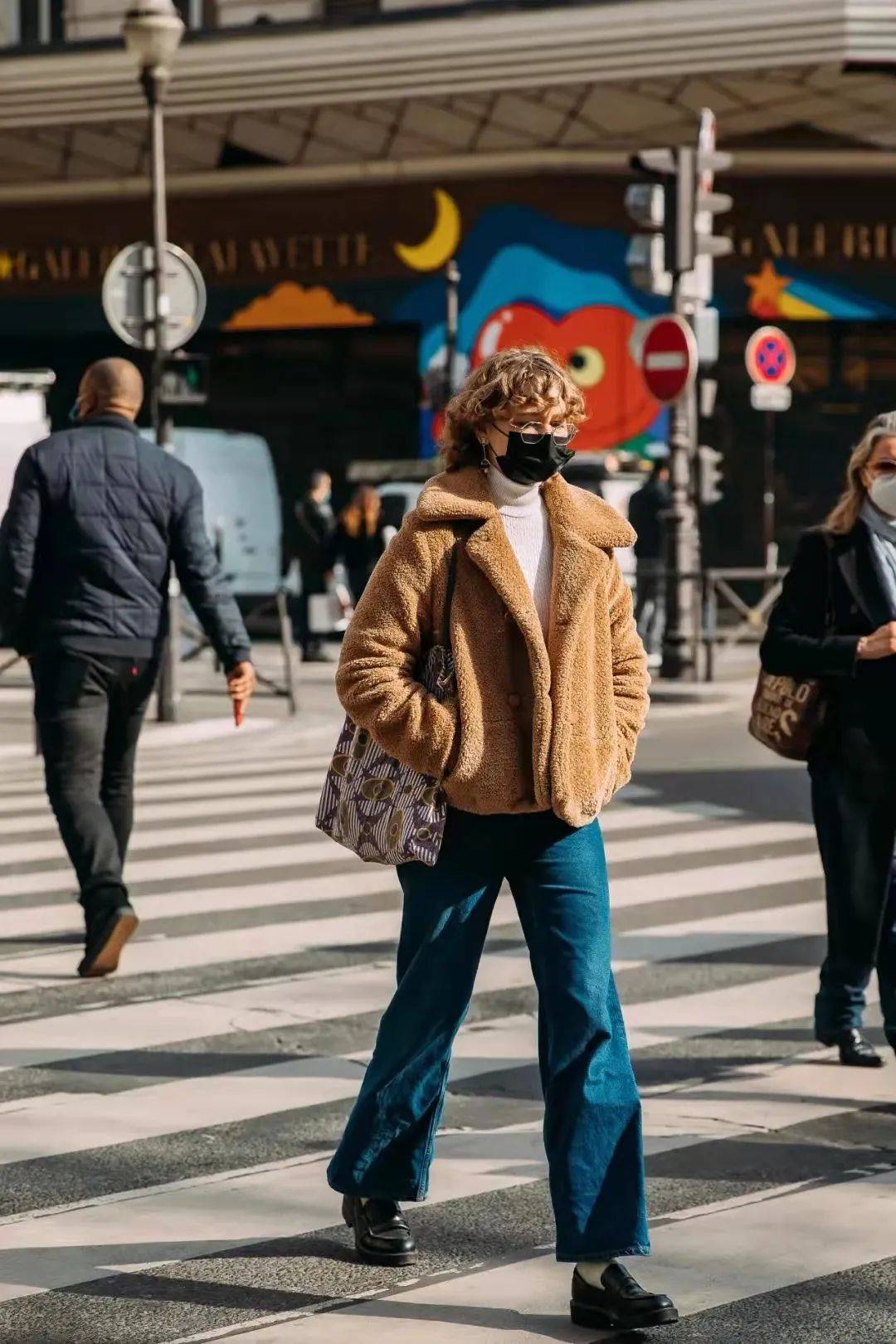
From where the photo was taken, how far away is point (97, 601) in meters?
8.06

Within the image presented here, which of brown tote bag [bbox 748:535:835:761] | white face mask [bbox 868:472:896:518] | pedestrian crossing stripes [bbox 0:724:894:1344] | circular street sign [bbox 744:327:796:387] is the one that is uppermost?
circular street sign [bbox 744:327:796:387]

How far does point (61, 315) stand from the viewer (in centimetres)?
2902

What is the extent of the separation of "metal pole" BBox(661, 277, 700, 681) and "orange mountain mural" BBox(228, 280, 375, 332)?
301 inches

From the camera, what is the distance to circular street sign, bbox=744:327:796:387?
74.5 feet

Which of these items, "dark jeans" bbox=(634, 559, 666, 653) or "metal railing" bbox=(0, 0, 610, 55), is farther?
"metal railing" bbox=(0, 0, 610, 55)

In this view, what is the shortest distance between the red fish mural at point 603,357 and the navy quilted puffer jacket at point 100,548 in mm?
18220

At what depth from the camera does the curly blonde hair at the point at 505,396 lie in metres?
4.72

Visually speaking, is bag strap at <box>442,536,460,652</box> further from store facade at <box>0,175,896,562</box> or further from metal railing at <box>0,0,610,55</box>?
store facade at <box>0,175,896,562</box>

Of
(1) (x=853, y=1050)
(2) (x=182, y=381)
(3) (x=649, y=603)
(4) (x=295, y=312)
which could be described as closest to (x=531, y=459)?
(1) (x=853, y=1050)

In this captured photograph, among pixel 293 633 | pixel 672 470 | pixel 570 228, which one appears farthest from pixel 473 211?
pixel 672 470

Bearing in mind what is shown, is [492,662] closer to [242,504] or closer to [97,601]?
[97,601]

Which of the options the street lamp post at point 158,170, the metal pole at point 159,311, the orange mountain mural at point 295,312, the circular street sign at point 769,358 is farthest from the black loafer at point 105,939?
the orange mountain mural at point 295,312

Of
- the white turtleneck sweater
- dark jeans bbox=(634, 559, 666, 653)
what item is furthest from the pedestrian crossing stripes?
dark jeans bbox=(634, 559, 666, 653)

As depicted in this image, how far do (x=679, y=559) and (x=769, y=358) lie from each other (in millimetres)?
3525
